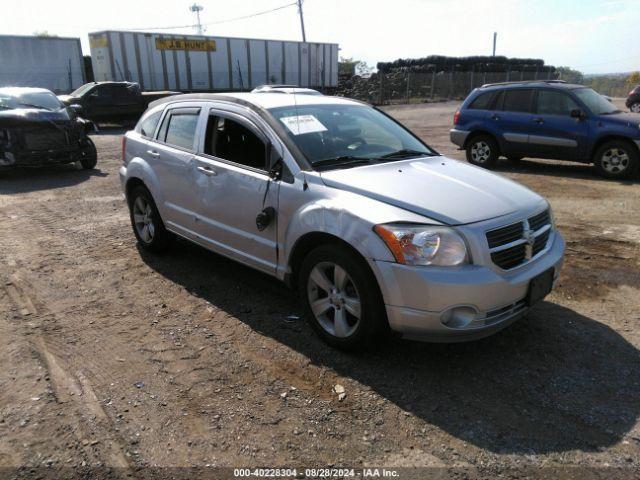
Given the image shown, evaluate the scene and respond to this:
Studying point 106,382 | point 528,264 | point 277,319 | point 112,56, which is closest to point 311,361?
point 277,319

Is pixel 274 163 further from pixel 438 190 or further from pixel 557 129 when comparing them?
pixel 557 129

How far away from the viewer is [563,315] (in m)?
4.12

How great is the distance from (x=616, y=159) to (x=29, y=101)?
38.3ft

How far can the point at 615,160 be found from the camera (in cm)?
930

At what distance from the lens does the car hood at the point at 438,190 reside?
3.22 meters

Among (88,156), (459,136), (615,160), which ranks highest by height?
(459,136)

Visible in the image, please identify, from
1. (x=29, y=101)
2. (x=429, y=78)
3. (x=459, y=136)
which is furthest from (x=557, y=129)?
(x=429, y=78)

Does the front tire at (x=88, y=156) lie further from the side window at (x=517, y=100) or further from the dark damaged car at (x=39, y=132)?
the side window at (x=517, y=100)

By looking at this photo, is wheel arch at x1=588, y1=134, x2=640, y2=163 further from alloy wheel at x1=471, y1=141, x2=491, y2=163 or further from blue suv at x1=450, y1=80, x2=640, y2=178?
alloy wheel at x1=471, y1=141, x2=491, y2=163

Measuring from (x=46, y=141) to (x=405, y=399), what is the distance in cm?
993

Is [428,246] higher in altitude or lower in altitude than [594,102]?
lower

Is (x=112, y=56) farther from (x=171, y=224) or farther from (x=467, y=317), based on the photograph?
(x=467, y=317)

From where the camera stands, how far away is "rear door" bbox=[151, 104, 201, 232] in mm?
4695

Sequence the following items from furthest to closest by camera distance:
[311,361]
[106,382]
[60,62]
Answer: [60,62]
[311,361]
[106,382]
